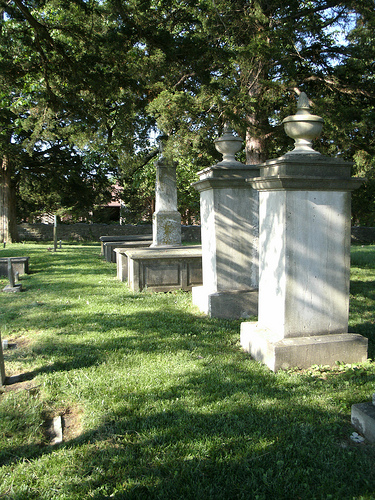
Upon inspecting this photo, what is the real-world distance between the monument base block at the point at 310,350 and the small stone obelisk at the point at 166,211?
6.76 m

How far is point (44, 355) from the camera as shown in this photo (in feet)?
14.2

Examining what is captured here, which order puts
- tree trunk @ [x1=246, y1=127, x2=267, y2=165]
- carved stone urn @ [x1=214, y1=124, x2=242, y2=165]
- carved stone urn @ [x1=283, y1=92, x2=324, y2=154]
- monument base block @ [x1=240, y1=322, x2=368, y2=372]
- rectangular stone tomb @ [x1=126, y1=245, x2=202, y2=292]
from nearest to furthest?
1. monument base block @ [x1=240, y1=322, x2=368, y2=372]
2. carved stone urn @ [x1=283, y1=92, x2=324, y2=154]
3. carved stone urn @ [x1=214, y1=124, x2=242, y2=165]
4. rectangular stone tomb @ [x1=126, y1=245, x2=202, y2=292]
5. tree trunk @ [x1=246, y1=127, x2=267, y2=165]

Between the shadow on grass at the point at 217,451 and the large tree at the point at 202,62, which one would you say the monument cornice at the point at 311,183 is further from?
the large tree at the point at 202,62

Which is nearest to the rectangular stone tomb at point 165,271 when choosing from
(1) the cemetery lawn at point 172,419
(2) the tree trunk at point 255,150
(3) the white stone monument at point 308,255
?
(1) the cemetery lawn at point 172,419

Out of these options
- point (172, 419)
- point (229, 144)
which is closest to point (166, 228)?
point (229, 144)

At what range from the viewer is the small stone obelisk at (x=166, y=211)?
10.5 metres

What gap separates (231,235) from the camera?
18.8ft

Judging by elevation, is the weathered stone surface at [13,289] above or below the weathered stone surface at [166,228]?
below

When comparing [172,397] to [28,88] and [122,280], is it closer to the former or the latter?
[122,280]

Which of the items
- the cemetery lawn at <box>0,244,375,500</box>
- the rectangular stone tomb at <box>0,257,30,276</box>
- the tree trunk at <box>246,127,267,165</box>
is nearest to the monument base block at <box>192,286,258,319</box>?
Answer: the cemetery lawn at <box>0,244,375,500</box>

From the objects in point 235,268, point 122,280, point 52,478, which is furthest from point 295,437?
point 122,280

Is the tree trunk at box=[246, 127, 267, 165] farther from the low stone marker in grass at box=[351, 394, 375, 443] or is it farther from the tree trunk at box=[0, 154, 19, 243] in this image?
the tree trunk at box=[0, 154, 19, 243]

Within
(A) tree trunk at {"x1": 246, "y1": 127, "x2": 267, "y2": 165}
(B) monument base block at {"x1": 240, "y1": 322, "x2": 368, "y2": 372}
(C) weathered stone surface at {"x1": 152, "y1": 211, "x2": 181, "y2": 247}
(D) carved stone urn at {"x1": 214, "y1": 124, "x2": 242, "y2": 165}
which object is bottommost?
(B) monument base block at {"x1": 240, "y1": 322, "x2": 368, "y2": 372}

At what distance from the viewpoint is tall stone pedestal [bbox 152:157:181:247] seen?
10.5 metres
